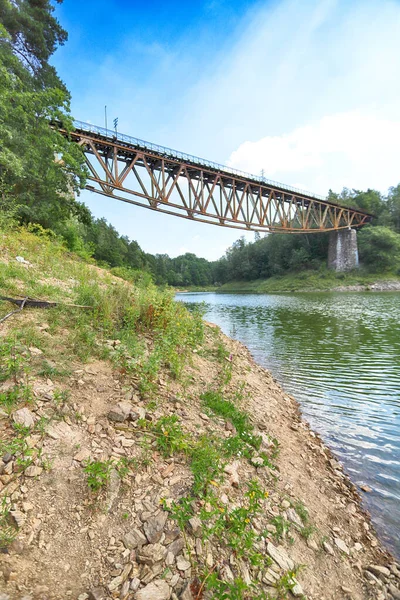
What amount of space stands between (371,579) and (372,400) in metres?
5.25

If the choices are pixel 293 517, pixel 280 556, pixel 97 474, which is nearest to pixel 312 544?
pixel 293 517

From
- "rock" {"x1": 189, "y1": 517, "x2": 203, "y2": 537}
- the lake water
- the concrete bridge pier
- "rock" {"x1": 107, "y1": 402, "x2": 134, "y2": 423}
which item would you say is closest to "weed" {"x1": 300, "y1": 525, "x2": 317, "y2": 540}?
the lake water

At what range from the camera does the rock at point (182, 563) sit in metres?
2.10

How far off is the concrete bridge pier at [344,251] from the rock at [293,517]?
62732mm

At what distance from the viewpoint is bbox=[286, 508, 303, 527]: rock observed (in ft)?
9.67

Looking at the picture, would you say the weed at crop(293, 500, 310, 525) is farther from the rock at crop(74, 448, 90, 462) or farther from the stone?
the rock at crop(74, 448, 90, 462)

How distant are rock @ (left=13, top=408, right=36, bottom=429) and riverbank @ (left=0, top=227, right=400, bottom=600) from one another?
0.02m

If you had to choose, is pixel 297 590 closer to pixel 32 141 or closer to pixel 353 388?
pixel 353 388

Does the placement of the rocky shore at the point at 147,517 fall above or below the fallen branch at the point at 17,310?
below

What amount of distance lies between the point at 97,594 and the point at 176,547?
659 millimetres

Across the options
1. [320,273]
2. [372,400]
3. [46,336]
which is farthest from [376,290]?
[46,336]

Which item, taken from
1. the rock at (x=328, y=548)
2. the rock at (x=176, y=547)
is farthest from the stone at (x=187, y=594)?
the rock at (x=328, y=548)

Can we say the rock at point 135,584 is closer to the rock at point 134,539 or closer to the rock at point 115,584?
the rock at point 115,584

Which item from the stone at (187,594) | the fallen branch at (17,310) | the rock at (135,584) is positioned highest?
the fallen branch at (17,310)
